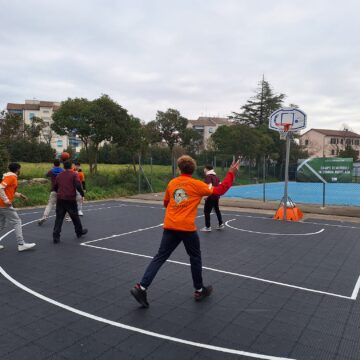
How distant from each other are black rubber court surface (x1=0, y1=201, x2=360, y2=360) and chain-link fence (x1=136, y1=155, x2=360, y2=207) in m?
9.89

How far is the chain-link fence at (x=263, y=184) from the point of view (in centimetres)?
1903

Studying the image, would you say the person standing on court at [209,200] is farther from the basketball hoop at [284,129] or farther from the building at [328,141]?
the building at [328,141]

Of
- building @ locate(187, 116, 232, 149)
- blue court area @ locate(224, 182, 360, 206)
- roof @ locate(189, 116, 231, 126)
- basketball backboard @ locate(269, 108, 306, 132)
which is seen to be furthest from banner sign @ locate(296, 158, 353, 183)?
roof @ locate(189, 116, 231, 126)

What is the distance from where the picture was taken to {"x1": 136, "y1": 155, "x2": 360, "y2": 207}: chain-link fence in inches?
749

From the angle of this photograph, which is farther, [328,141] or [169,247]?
[328,141]

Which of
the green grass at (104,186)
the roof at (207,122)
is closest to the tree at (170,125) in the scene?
the green grass at (104,186)

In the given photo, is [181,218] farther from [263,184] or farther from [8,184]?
[263,184]

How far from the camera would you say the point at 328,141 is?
6756 cm

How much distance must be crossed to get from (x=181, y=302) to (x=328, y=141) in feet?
228

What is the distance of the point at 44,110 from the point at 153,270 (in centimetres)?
7329

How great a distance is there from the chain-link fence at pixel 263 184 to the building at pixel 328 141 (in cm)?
3048

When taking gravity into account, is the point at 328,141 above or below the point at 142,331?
above

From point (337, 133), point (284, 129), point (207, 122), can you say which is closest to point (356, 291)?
point (284, 129)

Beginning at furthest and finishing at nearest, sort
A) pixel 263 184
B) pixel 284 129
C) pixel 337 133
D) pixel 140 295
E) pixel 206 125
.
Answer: pixel 206 125
pixel 337 133
pixel 263 184
pixel 284 129
pixel 140 295
